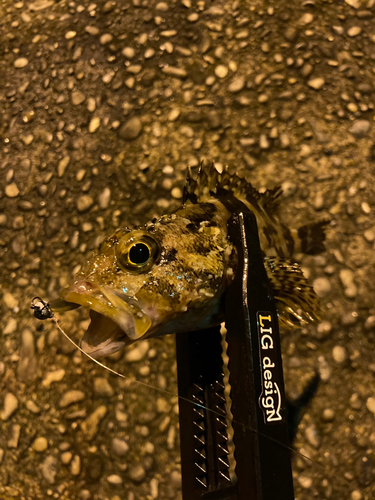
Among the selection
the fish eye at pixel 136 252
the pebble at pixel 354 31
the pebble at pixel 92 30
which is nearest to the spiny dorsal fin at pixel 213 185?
the fish eye at pixel 136 252

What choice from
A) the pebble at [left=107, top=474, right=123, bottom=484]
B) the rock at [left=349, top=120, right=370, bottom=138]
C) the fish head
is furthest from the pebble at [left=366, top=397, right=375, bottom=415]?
the rock at [left=349, top=120, right=370, bottom=138]

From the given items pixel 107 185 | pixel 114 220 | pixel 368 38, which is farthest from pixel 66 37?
pixel 368 38

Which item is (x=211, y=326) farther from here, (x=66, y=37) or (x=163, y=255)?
(x=66, y=37)

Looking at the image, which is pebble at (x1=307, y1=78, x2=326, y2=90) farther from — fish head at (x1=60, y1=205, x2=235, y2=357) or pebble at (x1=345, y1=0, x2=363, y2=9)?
fish head at (x1=60, y1=205, x2=235, y2=357)

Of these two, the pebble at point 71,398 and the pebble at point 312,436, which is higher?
the pebble at point 71,398

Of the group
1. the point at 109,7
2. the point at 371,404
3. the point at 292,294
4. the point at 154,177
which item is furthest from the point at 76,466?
the point at 109,7

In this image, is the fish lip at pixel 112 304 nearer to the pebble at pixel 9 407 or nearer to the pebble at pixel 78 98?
the pebble at pixel 9 407

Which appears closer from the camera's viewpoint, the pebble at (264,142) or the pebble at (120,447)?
the pebble at (120,447)
